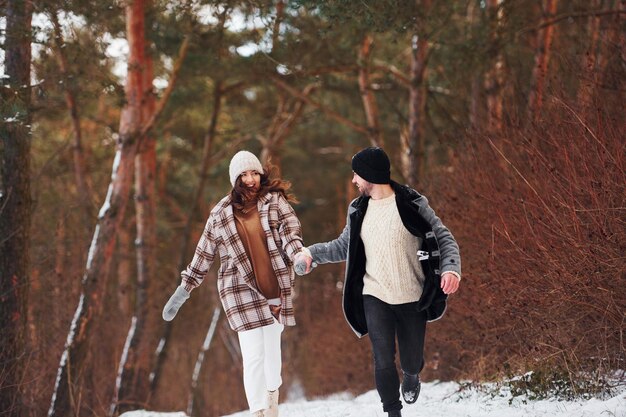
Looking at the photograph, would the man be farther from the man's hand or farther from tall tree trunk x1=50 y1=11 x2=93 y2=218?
tall tree trunk x1=50 y1=11 x2=93 y2=218

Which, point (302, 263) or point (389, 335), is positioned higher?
point (302, 263)

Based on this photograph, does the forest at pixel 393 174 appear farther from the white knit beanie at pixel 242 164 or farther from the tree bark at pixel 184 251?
the white knit beanie at pixel 242 164

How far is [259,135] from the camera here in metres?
24.6

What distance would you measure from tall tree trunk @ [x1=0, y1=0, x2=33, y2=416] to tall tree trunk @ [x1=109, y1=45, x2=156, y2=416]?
5.10m

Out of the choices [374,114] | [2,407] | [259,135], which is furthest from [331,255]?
[259,135]

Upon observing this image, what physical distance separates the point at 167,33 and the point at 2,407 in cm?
931

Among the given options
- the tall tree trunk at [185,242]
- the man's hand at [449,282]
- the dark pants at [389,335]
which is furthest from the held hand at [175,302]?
the tall tree trunk at [185,242]

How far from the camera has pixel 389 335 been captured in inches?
243

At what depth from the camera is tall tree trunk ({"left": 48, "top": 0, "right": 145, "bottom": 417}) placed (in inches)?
406

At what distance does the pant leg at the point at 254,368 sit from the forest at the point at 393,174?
1966 mm

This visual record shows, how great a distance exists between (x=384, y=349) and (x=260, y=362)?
937mm

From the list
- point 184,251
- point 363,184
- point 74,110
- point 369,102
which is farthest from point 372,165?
point 184,251

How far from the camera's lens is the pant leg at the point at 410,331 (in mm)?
6207

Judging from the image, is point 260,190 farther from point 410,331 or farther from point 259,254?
point 410,331
